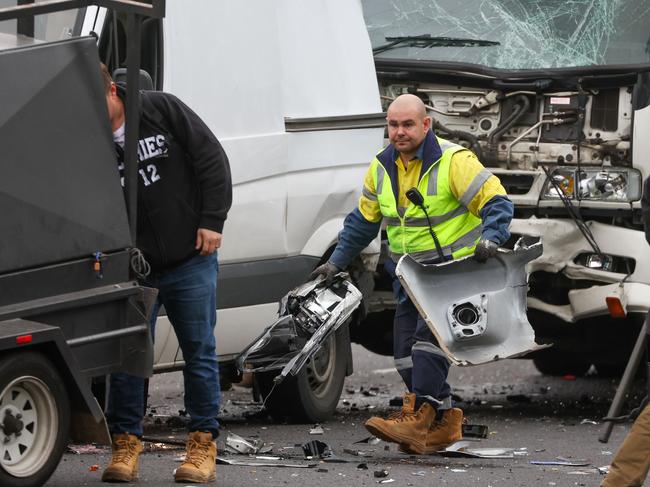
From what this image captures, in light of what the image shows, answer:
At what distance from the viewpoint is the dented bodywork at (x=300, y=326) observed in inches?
299

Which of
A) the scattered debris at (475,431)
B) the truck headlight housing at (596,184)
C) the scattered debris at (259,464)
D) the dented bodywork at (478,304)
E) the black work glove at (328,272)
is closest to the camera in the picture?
the scattered debris at (259,464)

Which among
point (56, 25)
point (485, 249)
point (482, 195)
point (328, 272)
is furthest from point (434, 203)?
point (56, 25)

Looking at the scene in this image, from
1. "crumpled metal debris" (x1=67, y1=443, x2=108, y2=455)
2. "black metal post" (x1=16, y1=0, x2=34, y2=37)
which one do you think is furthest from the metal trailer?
"crumpled metal debris" (x1=67, y1=443, x2=108, y2=455)

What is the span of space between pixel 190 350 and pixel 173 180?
660mm

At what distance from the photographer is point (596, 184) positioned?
8859 mm

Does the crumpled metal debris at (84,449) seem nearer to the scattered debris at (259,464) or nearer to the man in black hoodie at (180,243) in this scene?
the scattered debris at (259,464)

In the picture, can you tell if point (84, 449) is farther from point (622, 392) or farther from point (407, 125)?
point (622, 392)

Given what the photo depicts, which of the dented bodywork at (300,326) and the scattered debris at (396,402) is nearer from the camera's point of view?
the dented bodywork at (300,326)

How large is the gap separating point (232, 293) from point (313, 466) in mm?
1161

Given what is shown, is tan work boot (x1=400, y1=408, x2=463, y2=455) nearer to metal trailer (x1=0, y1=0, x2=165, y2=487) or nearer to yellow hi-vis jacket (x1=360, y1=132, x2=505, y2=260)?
yellow hi-vis jacket (x1=360, y1=132, x2=505, y2=260)

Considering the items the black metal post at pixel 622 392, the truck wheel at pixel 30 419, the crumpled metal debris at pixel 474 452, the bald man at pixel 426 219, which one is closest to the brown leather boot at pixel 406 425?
the bald man at pixel 426 219

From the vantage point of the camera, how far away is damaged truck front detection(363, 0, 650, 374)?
880 cm

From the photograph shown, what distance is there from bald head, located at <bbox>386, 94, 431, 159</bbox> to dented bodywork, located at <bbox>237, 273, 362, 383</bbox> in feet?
2.32

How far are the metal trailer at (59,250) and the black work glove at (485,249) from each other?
5.29 ft
